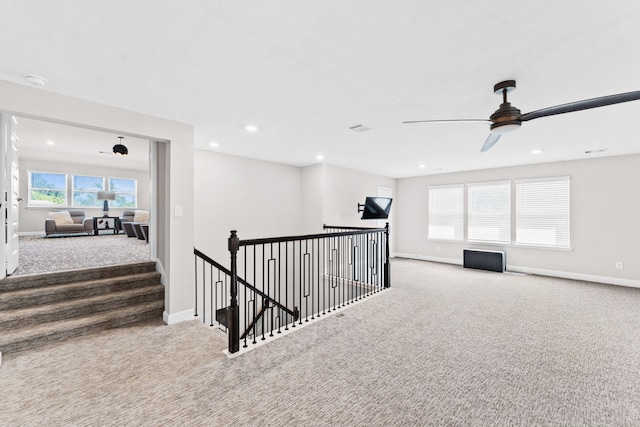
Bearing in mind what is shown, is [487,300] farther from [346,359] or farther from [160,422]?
[160,422]

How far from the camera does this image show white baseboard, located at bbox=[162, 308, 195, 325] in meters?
3.18

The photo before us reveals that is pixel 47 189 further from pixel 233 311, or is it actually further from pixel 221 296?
pixel 233 311

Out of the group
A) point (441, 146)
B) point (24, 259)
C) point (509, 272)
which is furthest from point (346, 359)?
point (509, 272)

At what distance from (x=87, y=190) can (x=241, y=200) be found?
21.5 ft

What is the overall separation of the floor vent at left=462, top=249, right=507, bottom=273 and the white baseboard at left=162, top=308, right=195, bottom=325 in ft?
19.7

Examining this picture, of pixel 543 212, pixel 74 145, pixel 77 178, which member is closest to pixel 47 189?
pixel 77 178

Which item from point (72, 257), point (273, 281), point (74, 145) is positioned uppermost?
point (74, 145)

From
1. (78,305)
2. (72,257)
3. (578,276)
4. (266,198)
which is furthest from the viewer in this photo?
(266,198)

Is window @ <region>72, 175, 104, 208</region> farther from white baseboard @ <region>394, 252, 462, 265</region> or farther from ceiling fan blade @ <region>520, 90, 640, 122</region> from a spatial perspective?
ceiling fan blade @ <region>520, 90, 640, 122</region>

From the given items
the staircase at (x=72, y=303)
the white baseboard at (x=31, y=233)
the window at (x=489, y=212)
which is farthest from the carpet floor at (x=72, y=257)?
the window at (x=489, y=212)

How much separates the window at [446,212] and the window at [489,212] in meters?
0.22

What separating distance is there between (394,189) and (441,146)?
375 centimetres

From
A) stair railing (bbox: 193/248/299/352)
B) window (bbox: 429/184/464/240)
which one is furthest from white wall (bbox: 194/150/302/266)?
window (bbox: 429/184/464/240)

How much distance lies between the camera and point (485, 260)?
20.2 feet
